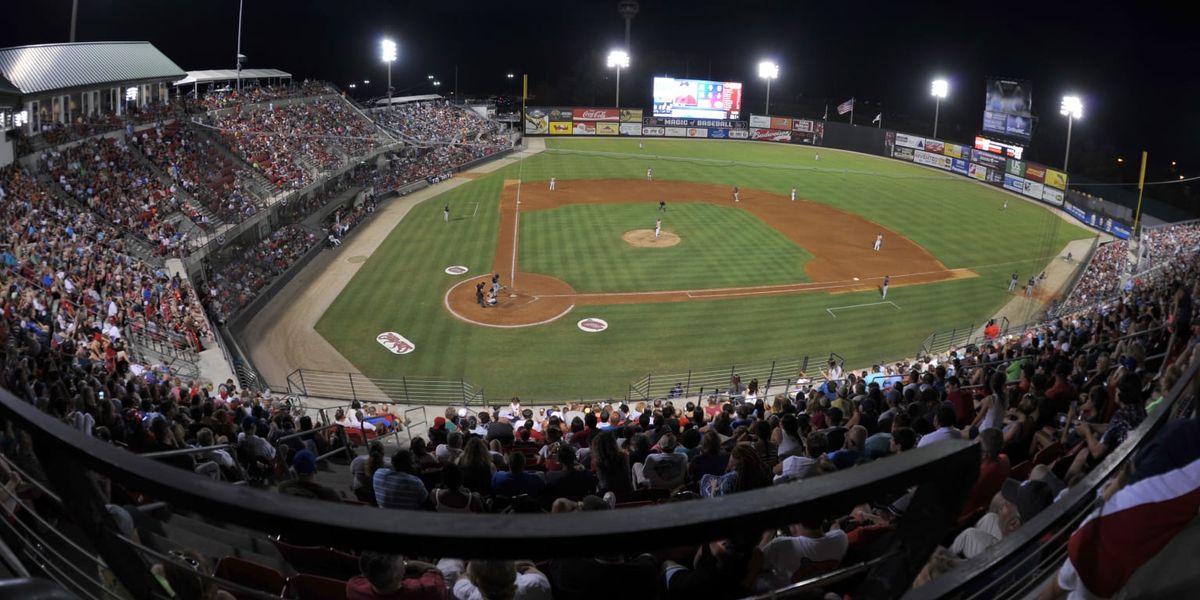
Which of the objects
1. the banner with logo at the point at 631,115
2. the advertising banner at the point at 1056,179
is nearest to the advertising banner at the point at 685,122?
the banner with logo at the point at 631,115

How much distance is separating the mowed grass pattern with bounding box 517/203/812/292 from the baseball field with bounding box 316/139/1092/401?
0.48ft

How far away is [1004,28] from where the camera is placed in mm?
87062

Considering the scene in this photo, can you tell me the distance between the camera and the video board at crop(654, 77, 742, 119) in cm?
8000

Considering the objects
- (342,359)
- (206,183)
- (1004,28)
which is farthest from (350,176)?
(1004,28)

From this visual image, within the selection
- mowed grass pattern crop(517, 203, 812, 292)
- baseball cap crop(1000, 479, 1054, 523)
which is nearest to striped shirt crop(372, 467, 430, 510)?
baseball cap crop(1000, 479, 1054, 523)

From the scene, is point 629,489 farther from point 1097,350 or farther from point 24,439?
point 1097,350

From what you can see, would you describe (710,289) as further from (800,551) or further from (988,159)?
(988,159)

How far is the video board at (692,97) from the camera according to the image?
8000 centimetres

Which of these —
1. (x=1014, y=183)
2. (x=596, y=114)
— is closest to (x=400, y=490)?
(x=1014, y=183)

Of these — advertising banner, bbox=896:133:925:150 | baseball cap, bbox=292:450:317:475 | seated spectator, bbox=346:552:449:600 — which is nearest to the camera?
seated spectator, bbox=346:552:449:600

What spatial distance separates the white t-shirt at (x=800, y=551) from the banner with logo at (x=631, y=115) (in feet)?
258

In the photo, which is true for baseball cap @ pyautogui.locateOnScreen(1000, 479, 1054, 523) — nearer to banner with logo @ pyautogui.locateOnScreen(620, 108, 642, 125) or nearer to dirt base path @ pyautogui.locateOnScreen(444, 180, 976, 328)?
dirt base path @ pyautogui.locateOnScreen(444, 180, 976, 328)

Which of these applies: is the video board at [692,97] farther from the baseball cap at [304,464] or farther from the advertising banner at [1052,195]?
the baseball cap at [304,464]

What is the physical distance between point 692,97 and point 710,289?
5395 cm
